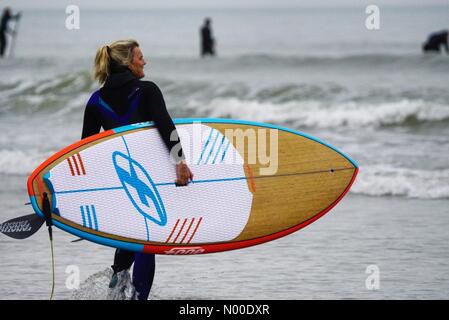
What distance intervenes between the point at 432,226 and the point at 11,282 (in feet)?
10.8

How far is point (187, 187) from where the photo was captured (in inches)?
205

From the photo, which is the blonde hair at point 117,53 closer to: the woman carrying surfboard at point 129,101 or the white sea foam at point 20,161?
the woman carrying surfboard at point 129,101

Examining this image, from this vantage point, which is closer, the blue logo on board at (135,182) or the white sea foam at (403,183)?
the blue logo on board at (135,182)

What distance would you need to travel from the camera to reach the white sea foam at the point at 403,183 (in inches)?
356

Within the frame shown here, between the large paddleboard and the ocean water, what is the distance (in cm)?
49

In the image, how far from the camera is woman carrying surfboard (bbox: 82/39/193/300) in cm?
495

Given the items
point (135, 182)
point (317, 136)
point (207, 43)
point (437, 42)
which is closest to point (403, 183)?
point (317, 136)

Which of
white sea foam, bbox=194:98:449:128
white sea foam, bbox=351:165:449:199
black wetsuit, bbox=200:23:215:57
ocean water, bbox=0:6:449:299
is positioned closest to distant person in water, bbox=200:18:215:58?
black wetsuit, bbox=200:23:215:57

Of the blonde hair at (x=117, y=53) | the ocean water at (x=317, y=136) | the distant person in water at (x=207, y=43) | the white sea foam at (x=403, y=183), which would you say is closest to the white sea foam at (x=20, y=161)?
the ocean water at (x=317, y=136)

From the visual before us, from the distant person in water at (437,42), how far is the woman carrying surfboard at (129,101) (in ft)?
76.2

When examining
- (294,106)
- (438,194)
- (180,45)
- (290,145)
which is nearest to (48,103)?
(294,106)

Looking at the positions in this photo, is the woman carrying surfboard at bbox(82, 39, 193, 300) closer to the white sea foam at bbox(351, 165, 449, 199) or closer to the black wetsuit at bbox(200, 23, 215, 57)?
the white sea foam at bbox(351, 165, 449, 199)
